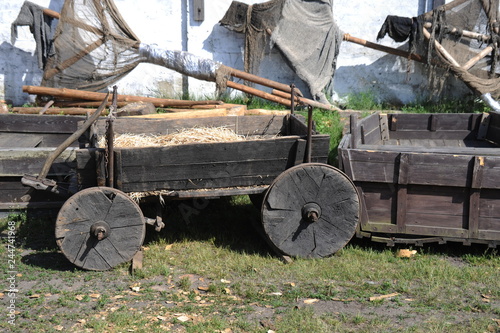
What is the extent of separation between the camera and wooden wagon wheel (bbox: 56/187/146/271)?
4.77 metres

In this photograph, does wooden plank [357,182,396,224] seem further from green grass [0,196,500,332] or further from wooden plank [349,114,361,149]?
wooden plank [349,114,361,149]

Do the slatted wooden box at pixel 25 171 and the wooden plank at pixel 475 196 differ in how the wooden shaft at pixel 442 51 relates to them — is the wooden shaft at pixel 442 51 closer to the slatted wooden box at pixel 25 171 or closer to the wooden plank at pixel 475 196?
→ the wooden plank at pixel 475 196

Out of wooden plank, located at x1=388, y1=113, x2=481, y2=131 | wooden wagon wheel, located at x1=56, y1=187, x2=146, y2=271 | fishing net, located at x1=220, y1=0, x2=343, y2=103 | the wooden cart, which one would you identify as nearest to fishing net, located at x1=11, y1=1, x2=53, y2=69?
fishing net, located at x1=220, y1=0, x2=343, y2=103

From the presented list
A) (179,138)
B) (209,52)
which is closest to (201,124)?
(179,138)

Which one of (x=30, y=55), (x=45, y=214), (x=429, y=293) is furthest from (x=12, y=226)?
(x=30, y=55)

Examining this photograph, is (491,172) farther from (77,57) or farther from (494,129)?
(77,57)

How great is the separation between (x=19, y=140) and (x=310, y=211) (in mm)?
4063

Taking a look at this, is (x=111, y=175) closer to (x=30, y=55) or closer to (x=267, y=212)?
(x=267, y=212)

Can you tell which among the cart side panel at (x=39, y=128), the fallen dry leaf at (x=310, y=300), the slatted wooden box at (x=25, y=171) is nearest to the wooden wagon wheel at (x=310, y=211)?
the fallen dry leaf at (x=310, y=300)

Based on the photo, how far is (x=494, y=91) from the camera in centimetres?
1031

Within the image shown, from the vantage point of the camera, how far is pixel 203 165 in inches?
198

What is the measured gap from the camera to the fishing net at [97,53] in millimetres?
9992

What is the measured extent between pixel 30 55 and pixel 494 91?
890 cm

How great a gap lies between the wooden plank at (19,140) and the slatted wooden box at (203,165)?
7.51ft
